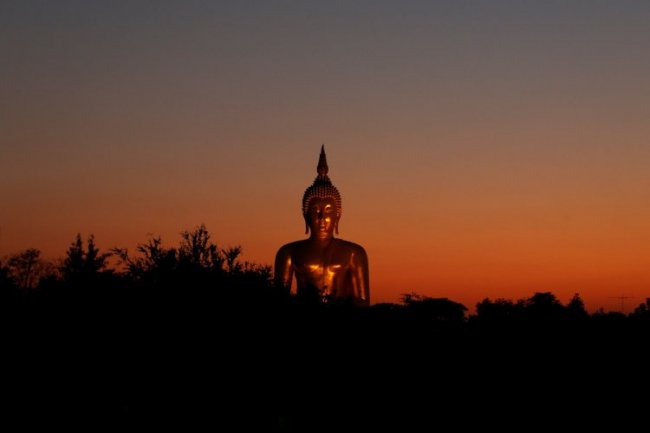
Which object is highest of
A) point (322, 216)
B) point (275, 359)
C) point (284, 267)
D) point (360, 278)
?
point (322, 216)

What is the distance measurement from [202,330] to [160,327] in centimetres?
79

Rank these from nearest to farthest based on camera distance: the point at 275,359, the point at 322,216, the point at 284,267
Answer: the point at 275,359 < the point at 322,216 < the point at 284,267

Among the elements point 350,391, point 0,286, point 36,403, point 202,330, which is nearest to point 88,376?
point 36,403

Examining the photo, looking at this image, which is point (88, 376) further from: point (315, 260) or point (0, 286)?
point (315, 260)

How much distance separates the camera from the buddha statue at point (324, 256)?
2889cm

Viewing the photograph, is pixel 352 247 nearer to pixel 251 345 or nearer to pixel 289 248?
pixel 289 248

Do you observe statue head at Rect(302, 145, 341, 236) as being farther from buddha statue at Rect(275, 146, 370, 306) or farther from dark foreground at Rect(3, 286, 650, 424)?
dark foreground at Rect(3, 286, 650, 424)

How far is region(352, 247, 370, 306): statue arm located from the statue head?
43.9 inches

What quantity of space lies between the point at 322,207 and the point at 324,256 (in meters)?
1.32

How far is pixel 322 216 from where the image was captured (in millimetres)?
29266

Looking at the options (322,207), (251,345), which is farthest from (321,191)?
(251,345)

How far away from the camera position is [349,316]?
2034 centimetres

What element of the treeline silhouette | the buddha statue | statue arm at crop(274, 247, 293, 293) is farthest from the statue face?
the treeline silhouette

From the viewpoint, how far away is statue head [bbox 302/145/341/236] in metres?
29.3
